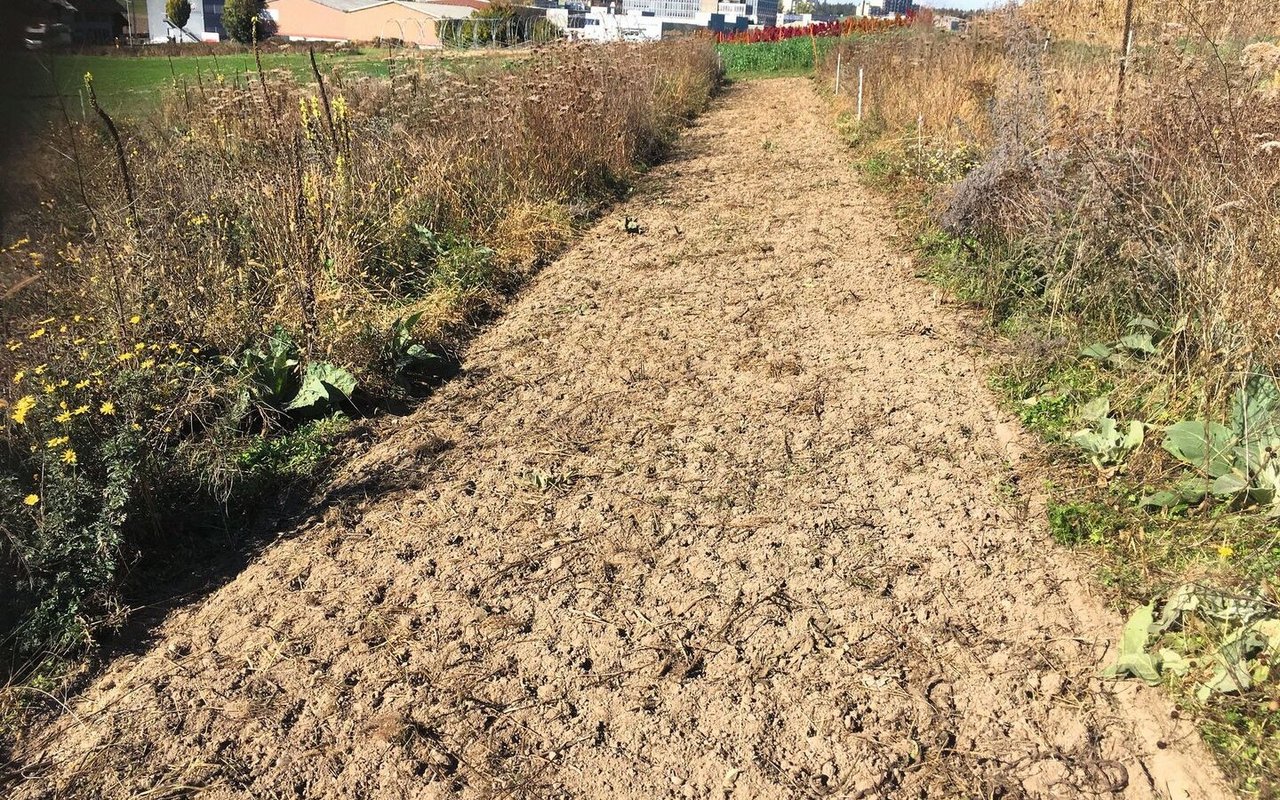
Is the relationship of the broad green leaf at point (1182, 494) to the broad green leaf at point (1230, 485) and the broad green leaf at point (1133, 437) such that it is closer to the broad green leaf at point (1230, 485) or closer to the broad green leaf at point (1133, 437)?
the broad green leaf at point (1230, 485)

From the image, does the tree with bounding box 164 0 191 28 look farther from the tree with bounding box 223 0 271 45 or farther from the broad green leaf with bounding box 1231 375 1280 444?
the broad green leaf with bounding box 1231 375 1280 444

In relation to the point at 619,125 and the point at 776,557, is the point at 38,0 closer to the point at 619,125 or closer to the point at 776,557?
the point at 776,557

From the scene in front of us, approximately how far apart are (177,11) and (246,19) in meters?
1.24

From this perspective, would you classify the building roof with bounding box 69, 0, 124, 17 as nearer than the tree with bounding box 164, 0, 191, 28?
Yes

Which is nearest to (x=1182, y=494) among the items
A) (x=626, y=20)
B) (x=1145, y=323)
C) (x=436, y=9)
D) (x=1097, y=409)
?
(x=1097, y=409)

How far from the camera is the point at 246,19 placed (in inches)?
193

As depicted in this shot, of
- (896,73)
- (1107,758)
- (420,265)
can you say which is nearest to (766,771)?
(1107,758)

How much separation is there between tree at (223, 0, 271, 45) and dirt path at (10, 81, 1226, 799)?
2.14m

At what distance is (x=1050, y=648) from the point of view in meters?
2.89

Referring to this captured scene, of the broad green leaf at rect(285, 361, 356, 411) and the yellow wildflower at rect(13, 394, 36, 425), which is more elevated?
the yellow wildflower at rect(13, 394, 36, 425)

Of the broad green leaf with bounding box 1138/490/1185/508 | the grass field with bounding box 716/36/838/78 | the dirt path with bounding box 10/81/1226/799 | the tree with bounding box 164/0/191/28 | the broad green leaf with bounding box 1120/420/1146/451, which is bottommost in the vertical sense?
the dirt path with bounding box 10/81/1226/799

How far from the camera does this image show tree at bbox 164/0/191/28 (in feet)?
10.5

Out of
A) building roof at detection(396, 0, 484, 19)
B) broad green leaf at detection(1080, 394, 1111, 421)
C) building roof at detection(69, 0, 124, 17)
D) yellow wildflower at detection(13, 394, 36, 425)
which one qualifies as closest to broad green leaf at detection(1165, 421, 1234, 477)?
broad green leaf at detection(1080, 394, 1111, 421)

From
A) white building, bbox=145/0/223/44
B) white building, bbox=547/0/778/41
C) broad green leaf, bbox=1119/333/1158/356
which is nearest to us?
white building, bbox=145/0/223/44
